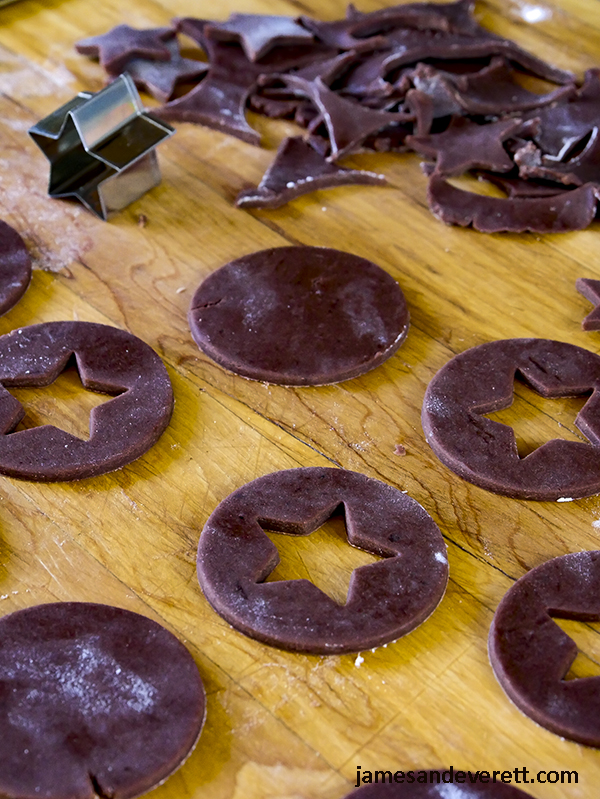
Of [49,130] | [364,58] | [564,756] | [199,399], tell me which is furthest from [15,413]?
[364,58]

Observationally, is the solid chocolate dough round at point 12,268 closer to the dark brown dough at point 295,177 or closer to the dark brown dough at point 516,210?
the dark brown dough at point 295,177

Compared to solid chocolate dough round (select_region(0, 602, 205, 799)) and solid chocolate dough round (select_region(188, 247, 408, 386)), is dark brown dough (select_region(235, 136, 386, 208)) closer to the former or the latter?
solid chocolate dough round (select_region(188, 247, 408, 386))

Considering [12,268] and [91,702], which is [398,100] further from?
[91,702]

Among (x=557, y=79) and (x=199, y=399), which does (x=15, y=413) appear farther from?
(x=557, y=79)

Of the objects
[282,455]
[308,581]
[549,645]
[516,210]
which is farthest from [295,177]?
[549,645]

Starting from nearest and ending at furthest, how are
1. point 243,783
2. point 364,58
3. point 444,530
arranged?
point 243,783 < point 444,530 < point 364,58

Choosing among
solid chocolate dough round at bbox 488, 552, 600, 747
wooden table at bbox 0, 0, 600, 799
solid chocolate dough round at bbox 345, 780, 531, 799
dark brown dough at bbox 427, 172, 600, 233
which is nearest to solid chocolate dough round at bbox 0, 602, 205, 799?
wooden table at bbox 0, 0, 600, 799
